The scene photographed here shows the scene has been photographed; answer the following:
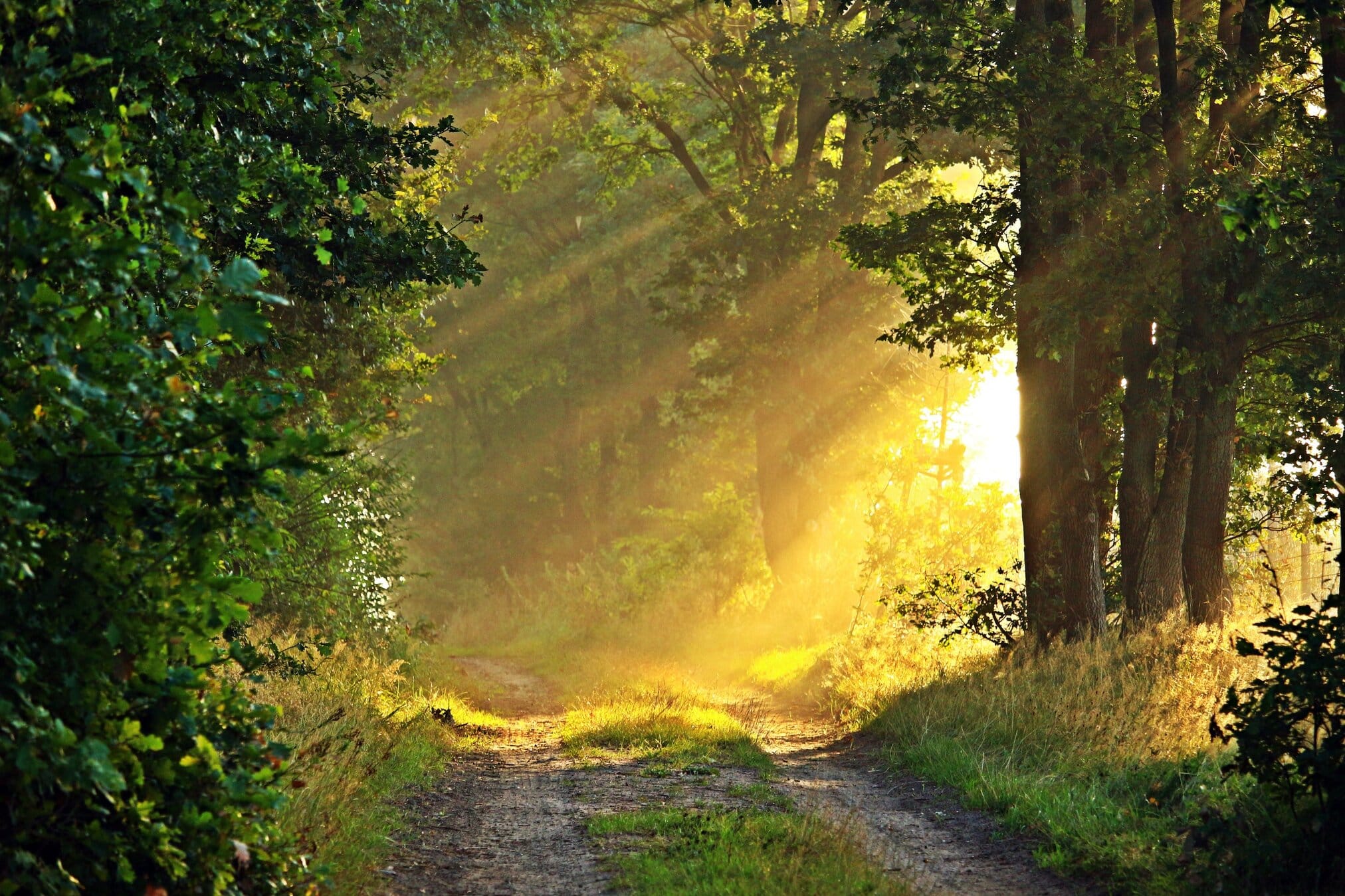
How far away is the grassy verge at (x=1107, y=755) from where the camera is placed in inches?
283

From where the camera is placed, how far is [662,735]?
13477 millimetres

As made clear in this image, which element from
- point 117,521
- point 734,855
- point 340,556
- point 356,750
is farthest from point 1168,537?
point 117,521

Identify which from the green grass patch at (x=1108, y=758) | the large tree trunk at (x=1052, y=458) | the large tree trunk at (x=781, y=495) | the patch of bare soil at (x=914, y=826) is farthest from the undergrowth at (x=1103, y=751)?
the large tree trunk at (x=781, y=495)

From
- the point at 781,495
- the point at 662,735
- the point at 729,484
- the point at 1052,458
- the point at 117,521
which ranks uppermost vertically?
the point at 729,484

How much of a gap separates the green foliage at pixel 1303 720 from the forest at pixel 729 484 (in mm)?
29

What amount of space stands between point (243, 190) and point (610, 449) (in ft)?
123

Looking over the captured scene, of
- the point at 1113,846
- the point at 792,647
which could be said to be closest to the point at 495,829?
the point at 1113,846

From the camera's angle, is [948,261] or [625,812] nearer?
[625,812]

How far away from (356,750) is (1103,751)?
6624 mm

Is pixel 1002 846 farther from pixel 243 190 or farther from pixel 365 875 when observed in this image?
pixel 243 190

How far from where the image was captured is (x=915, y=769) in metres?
11.9

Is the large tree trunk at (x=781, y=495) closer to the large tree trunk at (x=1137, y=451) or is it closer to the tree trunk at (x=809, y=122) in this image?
the tree trunk at (x=809, y=122)

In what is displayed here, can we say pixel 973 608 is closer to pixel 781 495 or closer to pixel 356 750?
pixel 356 750

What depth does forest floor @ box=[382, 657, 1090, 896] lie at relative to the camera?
7.76m
